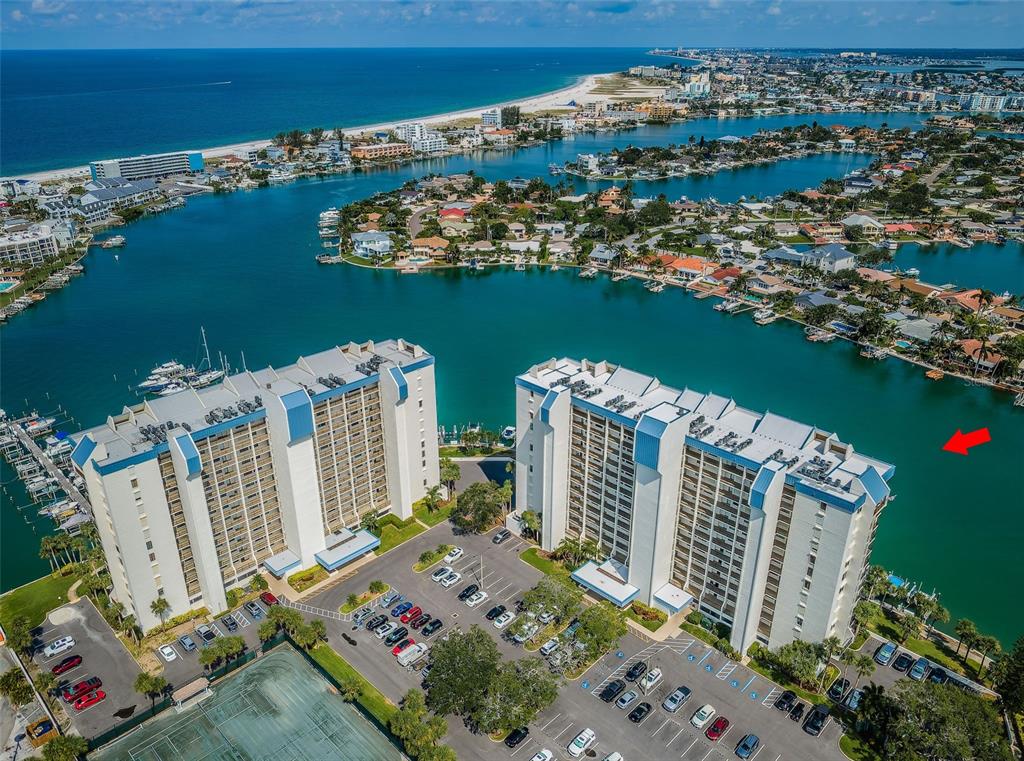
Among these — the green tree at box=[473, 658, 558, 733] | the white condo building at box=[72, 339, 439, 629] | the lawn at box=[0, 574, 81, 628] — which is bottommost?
the lawn at box=[0, 574, 81, 628]

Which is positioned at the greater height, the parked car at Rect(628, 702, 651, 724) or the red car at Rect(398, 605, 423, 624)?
the parked car at Rect(628, 702, 651, 724)

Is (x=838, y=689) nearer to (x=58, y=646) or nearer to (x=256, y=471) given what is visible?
(x=256, y=471)

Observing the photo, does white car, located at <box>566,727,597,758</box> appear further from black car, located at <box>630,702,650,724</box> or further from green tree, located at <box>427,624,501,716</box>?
green tree, located at <box>427,624,501,716</box>

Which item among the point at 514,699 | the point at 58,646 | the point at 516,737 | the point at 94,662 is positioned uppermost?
the point at 514,699

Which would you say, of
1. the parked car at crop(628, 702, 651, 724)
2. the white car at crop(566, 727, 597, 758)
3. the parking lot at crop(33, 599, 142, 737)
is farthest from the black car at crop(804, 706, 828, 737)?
the parking lot at crop(33, 599, 142, 737)

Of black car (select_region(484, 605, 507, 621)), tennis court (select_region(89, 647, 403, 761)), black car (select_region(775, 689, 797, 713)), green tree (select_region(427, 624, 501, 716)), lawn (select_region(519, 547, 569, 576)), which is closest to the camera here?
tennis court (select_region(89, 647, 403, 761))

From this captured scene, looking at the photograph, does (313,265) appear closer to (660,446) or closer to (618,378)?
(618,378)

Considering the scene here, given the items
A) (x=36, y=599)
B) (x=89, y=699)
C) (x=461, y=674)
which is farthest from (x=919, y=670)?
(x=36, y=599)
